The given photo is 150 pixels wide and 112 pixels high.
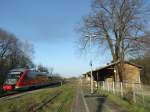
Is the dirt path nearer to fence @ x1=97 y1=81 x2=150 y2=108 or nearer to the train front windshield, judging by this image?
fence @ x1=97 y1=81 x2=150 y2=108

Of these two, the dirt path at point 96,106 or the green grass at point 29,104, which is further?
the green grass at point 29,104

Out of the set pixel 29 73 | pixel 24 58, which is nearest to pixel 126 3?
pixel 29 73

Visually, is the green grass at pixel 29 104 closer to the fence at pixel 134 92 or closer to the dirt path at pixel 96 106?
the dirt path at pixel 96 106

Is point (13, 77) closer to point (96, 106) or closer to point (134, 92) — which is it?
point (96, 106)

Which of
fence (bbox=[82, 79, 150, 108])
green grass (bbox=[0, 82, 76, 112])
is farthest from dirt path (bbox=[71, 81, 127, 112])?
fence (bbox=[82, 79, 150, 108])

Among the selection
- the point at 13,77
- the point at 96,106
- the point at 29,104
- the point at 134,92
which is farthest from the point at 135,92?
the point at 13,77

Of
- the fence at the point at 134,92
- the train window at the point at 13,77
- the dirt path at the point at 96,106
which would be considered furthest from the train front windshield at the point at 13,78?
the dirt path at the point at 96,106

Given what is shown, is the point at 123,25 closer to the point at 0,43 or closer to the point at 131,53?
the point at 131,53

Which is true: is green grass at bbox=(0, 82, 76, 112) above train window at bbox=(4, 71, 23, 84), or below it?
below

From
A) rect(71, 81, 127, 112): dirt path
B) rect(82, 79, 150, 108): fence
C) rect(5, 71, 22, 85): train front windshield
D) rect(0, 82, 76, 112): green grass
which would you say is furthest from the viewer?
rect(5, 71, 22, 85): train front windshield

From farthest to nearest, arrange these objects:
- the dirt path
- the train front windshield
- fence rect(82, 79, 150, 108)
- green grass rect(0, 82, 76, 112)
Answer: the train front windshield → fence rect(82, 79, 150, 108) → green grass rect(0, 82, 76, 112) → the dirt path

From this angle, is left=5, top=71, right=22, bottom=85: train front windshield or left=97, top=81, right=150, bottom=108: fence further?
left=5, top=71, right=22, bottom=85: train front windshield

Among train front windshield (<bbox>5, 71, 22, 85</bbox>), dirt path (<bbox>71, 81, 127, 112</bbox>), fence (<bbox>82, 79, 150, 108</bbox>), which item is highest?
train front windshield (<bbox>5, 71, 22, 85</bbox>)

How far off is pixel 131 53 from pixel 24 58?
2366 inches
